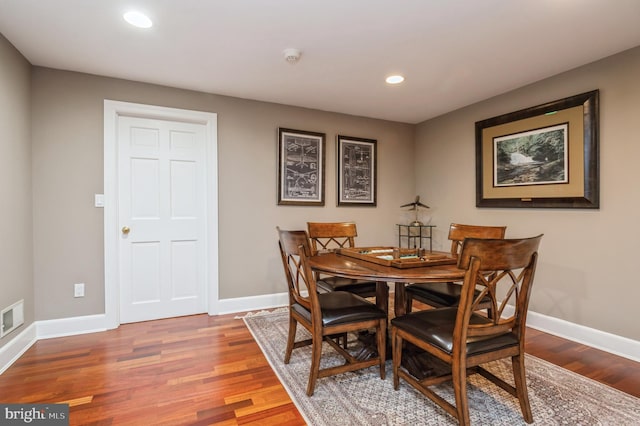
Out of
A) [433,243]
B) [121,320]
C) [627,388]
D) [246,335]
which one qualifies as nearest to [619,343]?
[627,388]

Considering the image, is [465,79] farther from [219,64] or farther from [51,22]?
[51,22]

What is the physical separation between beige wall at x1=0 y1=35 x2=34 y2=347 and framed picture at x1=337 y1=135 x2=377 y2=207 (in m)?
2.90

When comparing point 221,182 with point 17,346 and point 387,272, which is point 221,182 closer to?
point 17,346

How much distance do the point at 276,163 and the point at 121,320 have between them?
217 centimetres

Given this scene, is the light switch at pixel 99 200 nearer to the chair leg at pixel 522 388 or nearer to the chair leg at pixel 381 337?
the chair leg at pixel 381 337

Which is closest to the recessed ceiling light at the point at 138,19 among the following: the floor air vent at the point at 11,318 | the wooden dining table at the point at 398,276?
the wooden dining table at the point at 398,276

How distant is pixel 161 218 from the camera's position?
312 cm

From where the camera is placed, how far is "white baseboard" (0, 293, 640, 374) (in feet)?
7.46

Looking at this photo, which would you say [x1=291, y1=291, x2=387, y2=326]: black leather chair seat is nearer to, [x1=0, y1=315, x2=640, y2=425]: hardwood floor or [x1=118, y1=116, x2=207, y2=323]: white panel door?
[x1=0, y1=315, x2=640, y2=425]: hardwood floor

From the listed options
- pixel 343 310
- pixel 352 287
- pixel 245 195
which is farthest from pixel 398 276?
pixel 245 195

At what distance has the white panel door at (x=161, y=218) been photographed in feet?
9.83

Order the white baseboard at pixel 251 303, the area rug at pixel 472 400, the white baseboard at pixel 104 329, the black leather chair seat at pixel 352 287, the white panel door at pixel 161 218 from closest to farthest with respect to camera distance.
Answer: the area rug at pixel 472 400
the white baseboard at pixel 104 329
the black leather chair seat at pixel 352 287
the white panel door at pixel 161 218
the white baseboard at pixel 251 303

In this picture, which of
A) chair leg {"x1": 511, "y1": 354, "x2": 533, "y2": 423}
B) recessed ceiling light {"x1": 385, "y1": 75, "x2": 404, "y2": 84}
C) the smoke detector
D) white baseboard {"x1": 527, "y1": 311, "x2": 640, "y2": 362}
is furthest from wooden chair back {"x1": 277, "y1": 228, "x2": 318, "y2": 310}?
white baseboard {"x1": 527, "y1": 311, "x2": 640, "y2": 362}

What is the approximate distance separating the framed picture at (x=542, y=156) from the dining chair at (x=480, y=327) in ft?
A: 5.37
